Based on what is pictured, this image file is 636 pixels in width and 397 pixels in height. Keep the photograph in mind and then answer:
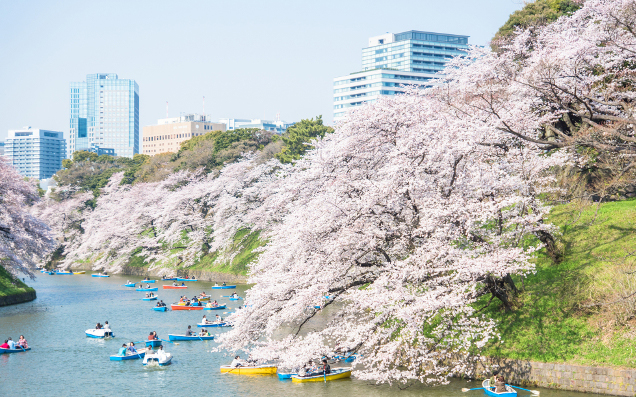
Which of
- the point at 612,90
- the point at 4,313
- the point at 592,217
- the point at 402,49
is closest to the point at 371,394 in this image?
the point at 592,217

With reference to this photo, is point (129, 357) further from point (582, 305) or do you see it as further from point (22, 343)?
point (582, 305)

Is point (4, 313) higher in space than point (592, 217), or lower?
lower

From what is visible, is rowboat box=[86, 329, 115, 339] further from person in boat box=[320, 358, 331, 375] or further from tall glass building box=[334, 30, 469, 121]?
tall glass building box=[334, 30, 469, 121]

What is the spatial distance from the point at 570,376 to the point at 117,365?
22.3 m

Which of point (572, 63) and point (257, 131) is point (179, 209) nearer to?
point (257, 131)

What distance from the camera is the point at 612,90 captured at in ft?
100.0

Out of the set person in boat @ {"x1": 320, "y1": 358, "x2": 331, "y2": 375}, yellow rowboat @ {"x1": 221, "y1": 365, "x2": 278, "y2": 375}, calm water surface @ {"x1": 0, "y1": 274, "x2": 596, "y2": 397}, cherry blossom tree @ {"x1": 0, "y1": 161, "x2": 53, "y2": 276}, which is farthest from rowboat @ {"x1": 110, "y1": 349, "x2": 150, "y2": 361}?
cherry blossom tree @ {"x1": 0, "y1": 161, "x2": 53, "y2": 276}

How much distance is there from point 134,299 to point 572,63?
42031 millimetres

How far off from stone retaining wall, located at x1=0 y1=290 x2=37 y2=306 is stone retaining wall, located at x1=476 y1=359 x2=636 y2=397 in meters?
41.6

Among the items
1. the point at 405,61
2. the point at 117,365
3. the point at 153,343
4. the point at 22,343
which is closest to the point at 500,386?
the point at 117,365

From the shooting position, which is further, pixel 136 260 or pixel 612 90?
pixel 136 260

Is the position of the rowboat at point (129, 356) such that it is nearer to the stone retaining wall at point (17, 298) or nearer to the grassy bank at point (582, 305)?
the grassy bank at point (582, 305)

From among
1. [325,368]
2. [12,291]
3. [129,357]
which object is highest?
→ [325,368]

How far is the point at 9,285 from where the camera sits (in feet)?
170
